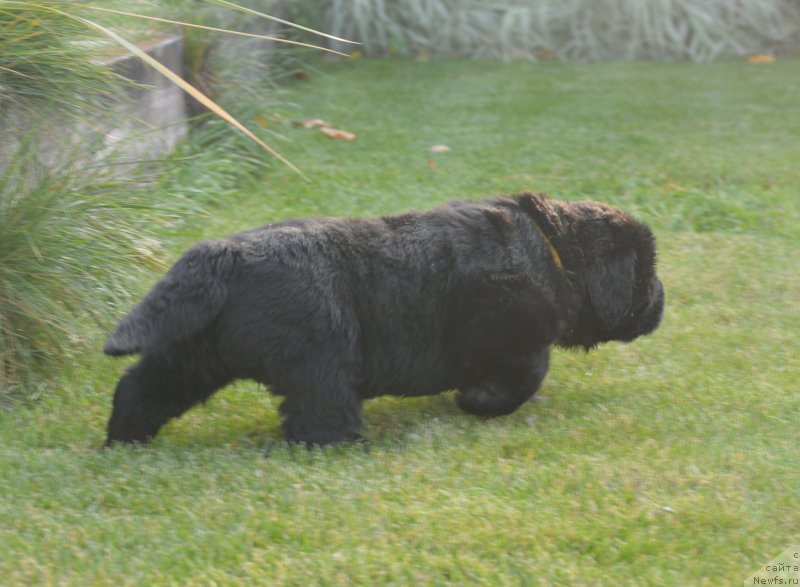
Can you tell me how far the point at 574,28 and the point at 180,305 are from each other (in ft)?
31.9

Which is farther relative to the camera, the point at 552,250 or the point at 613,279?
the point at 613,279

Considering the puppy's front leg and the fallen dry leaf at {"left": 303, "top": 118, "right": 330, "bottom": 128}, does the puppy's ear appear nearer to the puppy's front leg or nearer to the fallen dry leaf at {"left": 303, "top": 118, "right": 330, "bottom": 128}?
the puppy's front leg

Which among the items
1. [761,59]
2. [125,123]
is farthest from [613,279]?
[761,59]

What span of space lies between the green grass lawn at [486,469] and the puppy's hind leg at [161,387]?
13 cm

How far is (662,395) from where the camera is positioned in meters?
4.82

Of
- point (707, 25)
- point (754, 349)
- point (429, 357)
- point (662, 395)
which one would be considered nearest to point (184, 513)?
point (429, 357)

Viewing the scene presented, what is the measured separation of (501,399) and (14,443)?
203 centimetres

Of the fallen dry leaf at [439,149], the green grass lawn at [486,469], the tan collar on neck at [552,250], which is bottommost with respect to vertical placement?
the green grass lawn at [486,469]

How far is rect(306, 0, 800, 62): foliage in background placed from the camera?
40.5 ft

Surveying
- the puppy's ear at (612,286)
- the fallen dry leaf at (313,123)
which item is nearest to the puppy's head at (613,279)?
the puppy's ear at (612,286)

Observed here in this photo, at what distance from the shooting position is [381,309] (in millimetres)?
4238

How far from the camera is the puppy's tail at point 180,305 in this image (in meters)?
3.80

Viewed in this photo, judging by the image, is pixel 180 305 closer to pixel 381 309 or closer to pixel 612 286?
pixel 381 309

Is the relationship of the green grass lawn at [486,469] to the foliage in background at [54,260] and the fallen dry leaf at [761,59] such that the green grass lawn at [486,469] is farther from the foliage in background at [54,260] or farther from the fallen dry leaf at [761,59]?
the fallen dry leaf at [761,59]
